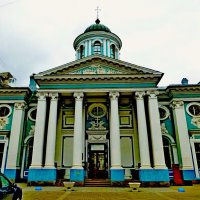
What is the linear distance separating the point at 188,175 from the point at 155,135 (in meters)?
4.56

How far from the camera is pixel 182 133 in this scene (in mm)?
19234

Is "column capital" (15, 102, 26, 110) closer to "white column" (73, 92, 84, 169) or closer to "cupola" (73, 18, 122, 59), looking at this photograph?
"white column" (73, 92, 84, 169)

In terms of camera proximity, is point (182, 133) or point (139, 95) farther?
point (182, 133)

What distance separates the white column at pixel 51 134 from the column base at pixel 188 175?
10.7 meters

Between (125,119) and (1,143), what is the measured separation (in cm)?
1145

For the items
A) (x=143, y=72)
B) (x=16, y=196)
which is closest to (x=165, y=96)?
(x=143, y=72)

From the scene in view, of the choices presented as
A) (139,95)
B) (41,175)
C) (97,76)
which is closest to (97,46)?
(97,76)

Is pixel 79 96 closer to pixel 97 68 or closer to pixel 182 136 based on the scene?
pixel 97 68

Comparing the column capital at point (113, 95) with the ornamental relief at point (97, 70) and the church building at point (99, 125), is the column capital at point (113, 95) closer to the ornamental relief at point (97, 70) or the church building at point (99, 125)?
the church building at point (99, 125)

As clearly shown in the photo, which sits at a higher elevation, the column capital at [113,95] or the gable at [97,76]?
the gable at [97,76]

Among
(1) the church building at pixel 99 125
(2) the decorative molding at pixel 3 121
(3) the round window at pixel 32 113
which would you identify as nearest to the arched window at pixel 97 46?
(1) the church building at pixel 99 125

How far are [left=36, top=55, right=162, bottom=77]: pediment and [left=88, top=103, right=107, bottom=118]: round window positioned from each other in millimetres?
3330

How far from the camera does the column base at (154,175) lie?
16.0 metres

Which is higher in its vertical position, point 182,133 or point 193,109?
point 193,109
